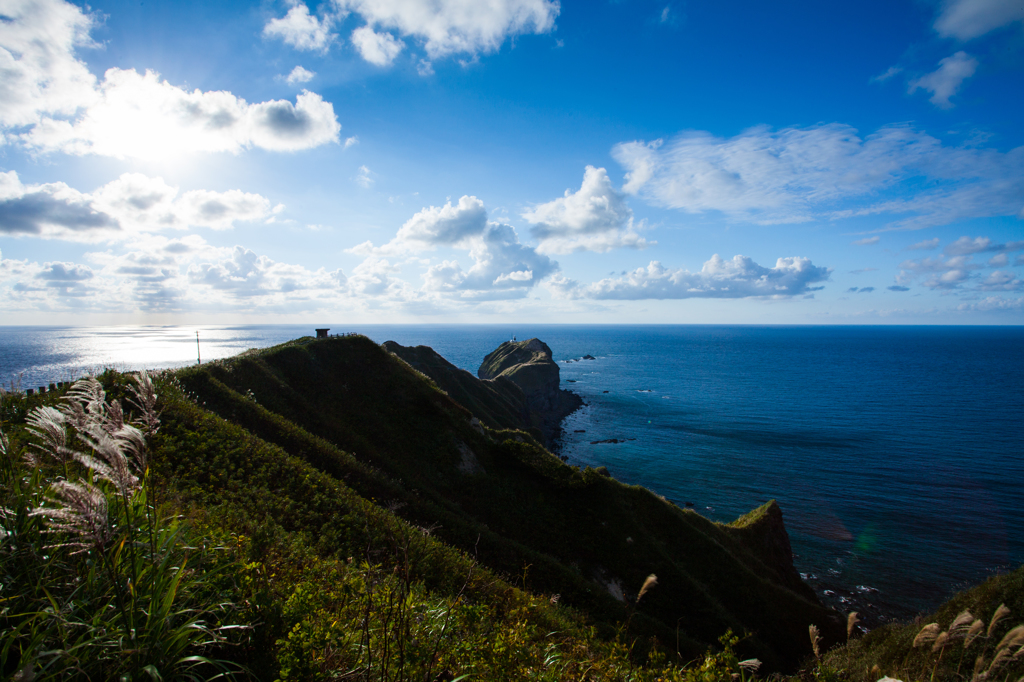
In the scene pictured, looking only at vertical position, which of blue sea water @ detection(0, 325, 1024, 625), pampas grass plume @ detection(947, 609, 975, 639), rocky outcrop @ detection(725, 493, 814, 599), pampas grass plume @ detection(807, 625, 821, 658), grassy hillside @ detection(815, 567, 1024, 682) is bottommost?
A: blue sea water @ detection(0, 325, 1024, 625)

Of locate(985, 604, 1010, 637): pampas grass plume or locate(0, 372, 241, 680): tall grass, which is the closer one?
locate(0, 372, 241, 680): tall grass

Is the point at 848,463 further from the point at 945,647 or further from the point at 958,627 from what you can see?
the point at 958,627

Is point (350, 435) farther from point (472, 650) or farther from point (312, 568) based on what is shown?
point (472, 650)

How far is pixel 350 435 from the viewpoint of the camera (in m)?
28.6

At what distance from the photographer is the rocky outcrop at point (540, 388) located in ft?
306

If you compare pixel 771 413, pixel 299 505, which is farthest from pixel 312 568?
pixel 771 413

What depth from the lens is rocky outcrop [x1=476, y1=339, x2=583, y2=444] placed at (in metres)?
93.3

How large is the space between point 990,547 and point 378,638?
2563 inches

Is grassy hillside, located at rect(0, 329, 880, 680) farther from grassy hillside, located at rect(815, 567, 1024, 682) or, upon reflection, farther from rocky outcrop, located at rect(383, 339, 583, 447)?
rocky outcrop, located at rect(383, 339, 583, 447)

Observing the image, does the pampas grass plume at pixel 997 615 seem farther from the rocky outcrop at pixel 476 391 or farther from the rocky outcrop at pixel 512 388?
the rocky outcrop at pixel 476 391

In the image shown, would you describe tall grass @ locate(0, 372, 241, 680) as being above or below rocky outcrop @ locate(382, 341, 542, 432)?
above

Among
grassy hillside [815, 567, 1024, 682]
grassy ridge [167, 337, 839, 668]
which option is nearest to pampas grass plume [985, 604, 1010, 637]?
grassy hillside [815, 567, 1024, 682]

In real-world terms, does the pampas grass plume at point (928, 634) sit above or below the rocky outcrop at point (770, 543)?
above

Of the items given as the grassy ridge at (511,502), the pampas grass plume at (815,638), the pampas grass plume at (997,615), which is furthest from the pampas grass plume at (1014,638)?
A: the grassy ridge at (511,502)
